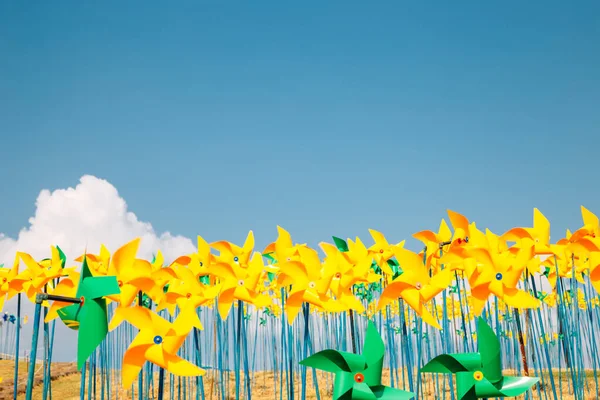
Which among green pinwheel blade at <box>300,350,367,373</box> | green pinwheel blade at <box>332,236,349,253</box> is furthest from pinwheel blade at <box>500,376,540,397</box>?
green pinwheel blade at <box>332,236,349,253</box>

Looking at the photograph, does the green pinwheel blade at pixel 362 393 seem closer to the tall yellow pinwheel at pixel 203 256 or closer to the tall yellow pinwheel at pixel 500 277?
the tall yellow pinwheel at pixel 500 277

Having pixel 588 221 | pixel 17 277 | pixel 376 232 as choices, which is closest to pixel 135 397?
pixel 17 277

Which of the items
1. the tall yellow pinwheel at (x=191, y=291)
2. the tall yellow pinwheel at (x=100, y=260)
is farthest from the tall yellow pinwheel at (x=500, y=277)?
the tall yellow pinwheel at (x=100, y=260)

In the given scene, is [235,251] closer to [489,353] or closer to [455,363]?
[455,363]

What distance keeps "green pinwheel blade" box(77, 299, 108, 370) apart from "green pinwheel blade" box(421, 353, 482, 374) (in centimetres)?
202

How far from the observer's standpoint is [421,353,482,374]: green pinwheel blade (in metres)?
3.47

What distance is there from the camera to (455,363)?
351 cm

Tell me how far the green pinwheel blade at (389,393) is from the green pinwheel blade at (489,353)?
53 cm

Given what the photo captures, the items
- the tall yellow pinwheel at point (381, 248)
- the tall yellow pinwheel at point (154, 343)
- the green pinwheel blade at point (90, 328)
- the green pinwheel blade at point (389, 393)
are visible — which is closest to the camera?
the green pinwheel blade at point (90, 328)

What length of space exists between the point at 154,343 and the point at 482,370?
209cm

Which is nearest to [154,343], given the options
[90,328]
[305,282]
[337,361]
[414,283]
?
[90,328]

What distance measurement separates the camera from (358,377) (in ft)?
11.5

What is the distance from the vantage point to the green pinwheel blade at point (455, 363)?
3.47m

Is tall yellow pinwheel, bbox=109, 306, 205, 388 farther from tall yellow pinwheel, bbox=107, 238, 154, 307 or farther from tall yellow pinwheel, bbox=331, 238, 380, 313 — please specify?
tall yellow pinwheel, bbox=331, 238, 380, 313
